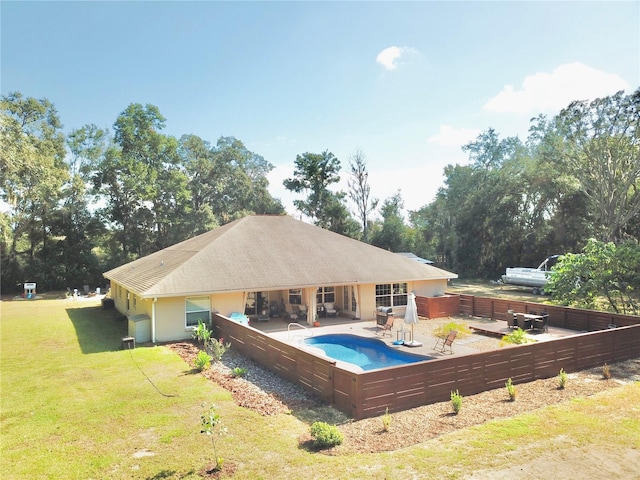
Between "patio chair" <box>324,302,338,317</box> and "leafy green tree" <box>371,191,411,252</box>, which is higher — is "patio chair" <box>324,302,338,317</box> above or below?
below

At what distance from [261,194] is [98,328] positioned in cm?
3285

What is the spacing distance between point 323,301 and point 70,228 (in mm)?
27522

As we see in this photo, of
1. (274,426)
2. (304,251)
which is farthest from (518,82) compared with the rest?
(274,426)

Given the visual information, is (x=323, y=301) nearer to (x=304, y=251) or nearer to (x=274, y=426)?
(x=304, y=251)

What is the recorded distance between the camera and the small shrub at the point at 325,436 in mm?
7113

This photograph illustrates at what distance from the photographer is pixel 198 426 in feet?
26.3

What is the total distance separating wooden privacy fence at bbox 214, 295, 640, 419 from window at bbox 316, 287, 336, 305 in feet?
27.6

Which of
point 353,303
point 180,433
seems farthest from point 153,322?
point 353,303

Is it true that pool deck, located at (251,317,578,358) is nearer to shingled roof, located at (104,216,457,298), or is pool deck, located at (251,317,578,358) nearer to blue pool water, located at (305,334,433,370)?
blue pool water, located at (305,334,433,370)

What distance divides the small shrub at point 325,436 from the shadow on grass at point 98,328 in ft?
34.8

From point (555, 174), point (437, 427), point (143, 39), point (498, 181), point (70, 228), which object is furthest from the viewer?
point (498, 181)

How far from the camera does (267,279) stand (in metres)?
18.1

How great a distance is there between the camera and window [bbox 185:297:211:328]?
16.4 m

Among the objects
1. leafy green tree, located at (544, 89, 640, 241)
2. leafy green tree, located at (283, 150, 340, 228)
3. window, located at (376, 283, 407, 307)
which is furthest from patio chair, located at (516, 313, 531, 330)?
leafy green tree, located at (283, 150, 340, 228)
